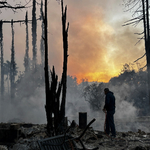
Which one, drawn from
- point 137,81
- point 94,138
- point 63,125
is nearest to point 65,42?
point 63,125

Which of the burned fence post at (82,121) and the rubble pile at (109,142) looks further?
the burned fence post at (82,121)

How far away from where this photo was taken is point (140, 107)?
25500 mm

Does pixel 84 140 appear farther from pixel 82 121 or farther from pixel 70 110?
pixel 70 110

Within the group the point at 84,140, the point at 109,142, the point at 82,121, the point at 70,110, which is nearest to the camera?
the point at 109,142

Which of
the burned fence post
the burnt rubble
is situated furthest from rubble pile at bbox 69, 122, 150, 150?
the burned fence post

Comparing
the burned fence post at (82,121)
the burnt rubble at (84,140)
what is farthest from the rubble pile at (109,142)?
the burned fence post at (82,121)

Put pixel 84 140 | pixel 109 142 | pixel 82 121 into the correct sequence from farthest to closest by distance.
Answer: pixel 82 121, pixel 84 140, pixel 109 142

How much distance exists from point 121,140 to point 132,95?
21.6 meters

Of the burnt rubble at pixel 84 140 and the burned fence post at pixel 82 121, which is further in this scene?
the burned fence post at pixel 82 121

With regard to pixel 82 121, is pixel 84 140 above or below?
below

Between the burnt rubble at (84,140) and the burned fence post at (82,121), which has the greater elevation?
the burned fence post at (82,121)

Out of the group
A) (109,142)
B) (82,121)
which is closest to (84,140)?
(109,142)

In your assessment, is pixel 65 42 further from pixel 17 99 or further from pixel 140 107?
pixel 17 99

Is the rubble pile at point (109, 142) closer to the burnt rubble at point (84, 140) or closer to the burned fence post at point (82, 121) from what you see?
the burnt rubble at point (84, 140)
